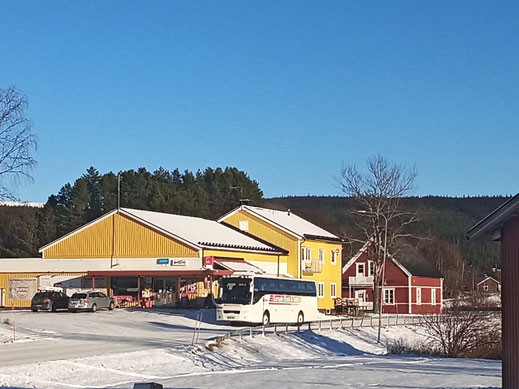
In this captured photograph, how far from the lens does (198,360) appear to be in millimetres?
32125

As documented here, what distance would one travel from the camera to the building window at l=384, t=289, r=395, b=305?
7950 cm

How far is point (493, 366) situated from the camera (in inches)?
1158

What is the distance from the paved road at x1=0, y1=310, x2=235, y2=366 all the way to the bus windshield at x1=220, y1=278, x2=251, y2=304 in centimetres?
159

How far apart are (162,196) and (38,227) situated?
49.6 feet

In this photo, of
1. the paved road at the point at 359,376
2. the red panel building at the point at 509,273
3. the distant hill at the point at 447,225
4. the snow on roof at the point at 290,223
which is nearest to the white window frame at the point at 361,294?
the snow on roof at the point at 290,223

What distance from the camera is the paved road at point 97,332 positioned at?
1270 inches

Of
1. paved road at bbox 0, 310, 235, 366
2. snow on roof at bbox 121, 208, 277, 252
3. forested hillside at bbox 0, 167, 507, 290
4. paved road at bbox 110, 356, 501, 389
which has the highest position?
forested hillside at bbox 0, 167, 507, 290

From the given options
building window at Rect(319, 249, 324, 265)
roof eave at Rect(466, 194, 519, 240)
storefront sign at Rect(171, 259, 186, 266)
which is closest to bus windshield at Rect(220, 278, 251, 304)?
storefront sign at Rect(171, 259, 186, 266)

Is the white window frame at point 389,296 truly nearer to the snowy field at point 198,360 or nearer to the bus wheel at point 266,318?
the snowy field at point 198,360

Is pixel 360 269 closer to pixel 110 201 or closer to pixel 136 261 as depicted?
pixel 136 261

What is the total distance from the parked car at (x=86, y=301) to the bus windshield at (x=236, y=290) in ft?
40.1

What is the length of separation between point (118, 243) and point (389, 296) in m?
29.1

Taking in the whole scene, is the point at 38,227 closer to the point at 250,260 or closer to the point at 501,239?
the point at 250,260

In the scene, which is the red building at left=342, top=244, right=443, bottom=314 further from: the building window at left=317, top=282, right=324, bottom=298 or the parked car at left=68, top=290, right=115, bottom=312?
the parked car at left=68, top=290, right=115, bottom=312
